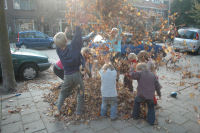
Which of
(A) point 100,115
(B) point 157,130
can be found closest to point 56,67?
(A) point 100,115

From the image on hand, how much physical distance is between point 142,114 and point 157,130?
0.51m

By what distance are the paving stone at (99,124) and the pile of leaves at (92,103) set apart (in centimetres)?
17

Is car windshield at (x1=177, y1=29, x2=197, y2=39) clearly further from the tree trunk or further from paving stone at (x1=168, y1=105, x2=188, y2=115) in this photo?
the tree trunk

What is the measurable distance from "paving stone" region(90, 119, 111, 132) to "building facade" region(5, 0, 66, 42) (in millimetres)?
21886

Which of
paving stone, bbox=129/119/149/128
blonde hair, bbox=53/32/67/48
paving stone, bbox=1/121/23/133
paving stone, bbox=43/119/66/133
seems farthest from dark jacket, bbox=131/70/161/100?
paving stone, bbox=1/121/23/133

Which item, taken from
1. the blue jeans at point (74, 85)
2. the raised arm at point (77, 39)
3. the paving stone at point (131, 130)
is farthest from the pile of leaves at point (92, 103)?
the raised arm at point (77, 39)

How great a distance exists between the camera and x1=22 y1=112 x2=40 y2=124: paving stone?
139 inches

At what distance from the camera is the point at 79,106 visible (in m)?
3.56

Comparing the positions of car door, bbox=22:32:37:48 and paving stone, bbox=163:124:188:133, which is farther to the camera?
car door, bbox=22:32:37:48

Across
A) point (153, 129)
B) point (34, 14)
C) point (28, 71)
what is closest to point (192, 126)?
point (153, 129)

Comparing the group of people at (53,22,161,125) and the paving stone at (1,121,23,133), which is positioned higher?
the group of people at (53,22,161,125)

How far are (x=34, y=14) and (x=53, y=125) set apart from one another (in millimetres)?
25808

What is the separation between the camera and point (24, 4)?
25.2 m

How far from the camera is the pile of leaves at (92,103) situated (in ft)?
11.9
